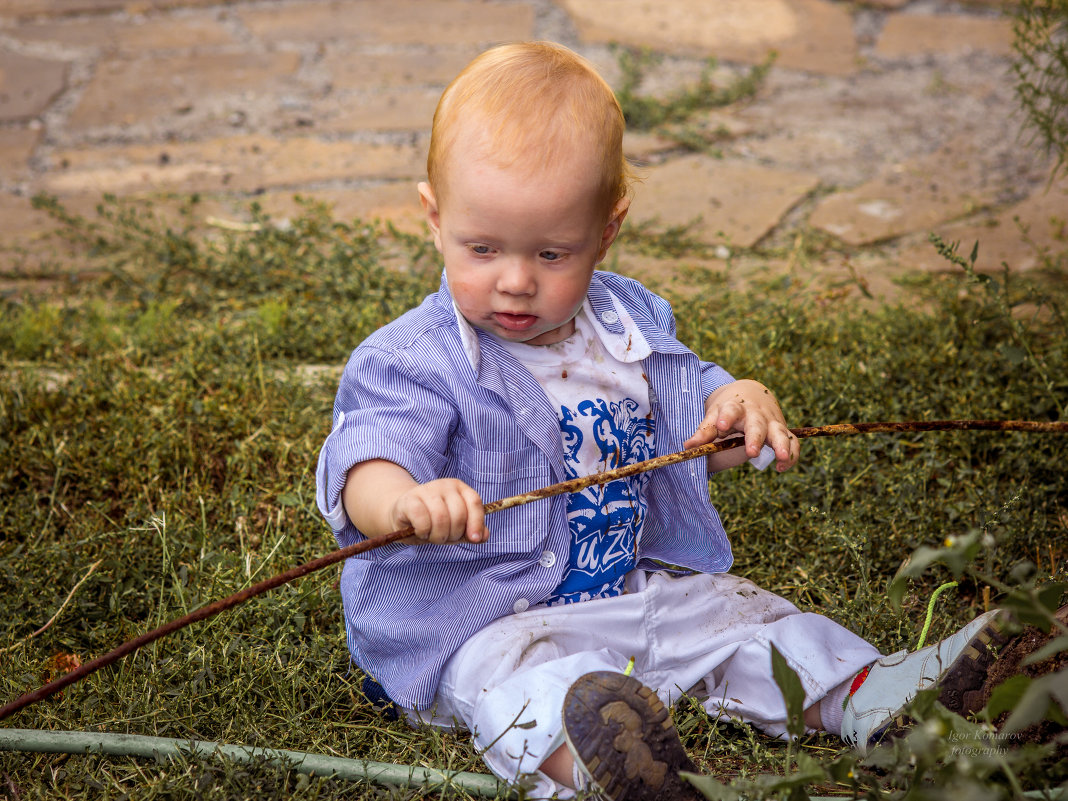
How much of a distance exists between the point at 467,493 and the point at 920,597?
1.02 metres

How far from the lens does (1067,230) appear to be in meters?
3.12

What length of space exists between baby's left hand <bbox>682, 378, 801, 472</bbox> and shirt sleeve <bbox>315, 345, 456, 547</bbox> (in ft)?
1.29

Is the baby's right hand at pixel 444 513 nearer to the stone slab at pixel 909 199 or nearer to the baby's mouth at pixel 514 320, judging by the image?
the baby's mouth at pixel 514 320

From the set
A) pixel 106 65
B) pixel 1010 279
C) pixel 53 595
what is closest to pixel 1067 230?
pixel 1010 279

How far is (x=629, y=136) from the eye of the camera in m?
3.87

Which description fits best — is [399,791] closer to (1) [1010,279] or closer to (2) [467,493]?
(2) [467,493]

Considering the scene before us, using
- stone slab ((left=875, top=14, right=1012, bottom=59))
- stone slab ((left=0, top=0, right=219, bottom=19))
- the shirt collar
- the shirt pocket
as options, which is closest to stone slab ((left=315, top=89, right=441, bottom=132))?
stone slab ((left=0, top=0, right=219, bottom=19))

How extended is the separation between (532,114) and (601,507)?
24.7 inches

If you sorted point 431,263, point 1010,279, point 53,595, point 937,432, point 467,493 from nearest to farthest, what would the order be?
1. point 467,493
2. point 53,595
3. point 937,432
4. point 1010,279
5. point 431,263

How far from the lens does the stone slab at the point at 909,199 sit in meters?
3.24

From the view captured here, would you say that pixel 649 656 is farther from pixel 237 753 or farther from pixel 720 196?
pixel 720 196

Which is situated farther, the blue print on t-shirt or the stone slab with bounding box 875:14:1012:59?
the stone slab with bounding box 875:14:1012:59

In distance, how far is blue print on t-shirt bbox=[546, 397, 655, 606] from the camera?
5.45 ft

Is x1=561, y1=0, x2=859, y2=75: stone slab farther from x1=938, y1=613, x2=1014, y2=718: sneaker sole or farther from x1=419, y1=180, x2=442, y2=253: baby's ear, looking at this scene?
x1=938, y1=613, x2=1014, y2=718: sneaker sole
